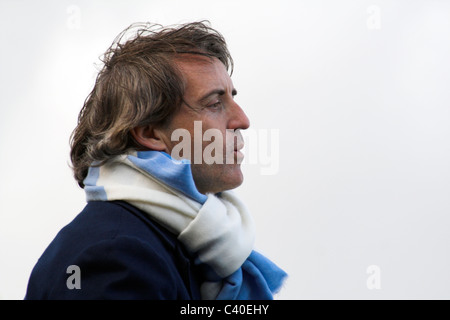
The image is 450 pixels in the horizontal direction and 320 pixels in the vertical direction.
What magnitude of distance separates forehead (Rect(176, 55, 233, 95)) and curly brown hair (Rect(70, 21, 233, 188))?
0.02 m

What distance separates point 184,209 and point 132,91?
36 centimetres

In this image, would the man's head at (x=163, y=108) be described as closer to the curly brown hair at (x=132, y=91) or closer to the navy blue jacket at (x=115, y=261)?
the curly brown hair at (x=132, y=91)

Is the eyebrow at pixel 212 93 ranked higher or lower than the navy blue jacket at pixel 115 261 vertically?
higher

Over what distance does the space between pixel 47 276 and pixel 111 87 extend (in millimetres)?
523

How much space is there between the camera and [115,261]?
107 centimetres

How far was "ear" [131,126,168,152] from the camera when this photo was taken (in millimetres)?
1412

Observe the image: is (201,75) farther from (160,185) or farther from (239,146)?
(160,185)

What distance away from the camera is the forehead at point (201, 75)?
1.46 metres
